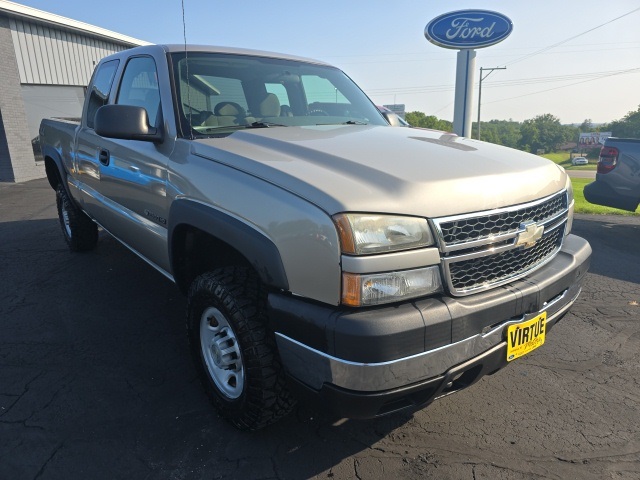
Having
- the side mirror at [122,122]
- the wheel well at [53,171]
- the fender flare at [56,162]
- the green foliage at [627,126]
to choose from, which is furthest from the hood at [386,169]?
the green foliage at [627,126]

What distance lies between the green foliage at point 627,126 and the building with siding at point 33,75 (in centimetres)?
9668

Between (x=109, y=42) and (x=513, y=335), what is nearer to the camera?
(x=513, y=335)

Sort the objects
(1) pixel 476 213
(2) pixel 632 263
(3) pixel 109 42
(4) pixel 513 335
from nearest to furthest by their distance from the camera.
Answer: (1) pixel 476 213 → (4) pixel 513 335 → (2) pixel 632 263 → (3) pixel 109 42

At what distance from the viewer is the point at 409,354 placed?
1.73 metres

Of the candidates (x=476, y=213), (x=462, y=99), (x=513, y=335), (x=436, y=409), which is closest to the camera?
(x=476, y=213)

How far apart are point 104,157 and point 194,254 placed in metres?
1.47

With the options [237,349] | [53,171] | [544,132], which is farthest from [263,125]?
[544,132]

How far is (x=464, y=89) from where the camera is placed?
41.8ft

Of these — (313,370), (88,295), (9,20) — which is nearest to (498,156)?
(313,370)

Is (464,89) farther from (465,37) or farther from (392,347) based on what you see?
(392,347)

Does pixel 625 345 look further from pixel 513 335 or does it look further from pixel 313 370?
pixel 313 370

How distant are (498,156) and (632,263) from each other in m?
3.88

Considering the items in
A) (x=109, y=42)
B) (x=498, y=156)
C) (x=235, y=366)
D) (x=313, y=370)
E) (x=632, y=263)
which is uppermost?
(x=109, y=42)

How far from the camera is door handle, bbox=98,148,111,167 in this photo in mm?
3541
